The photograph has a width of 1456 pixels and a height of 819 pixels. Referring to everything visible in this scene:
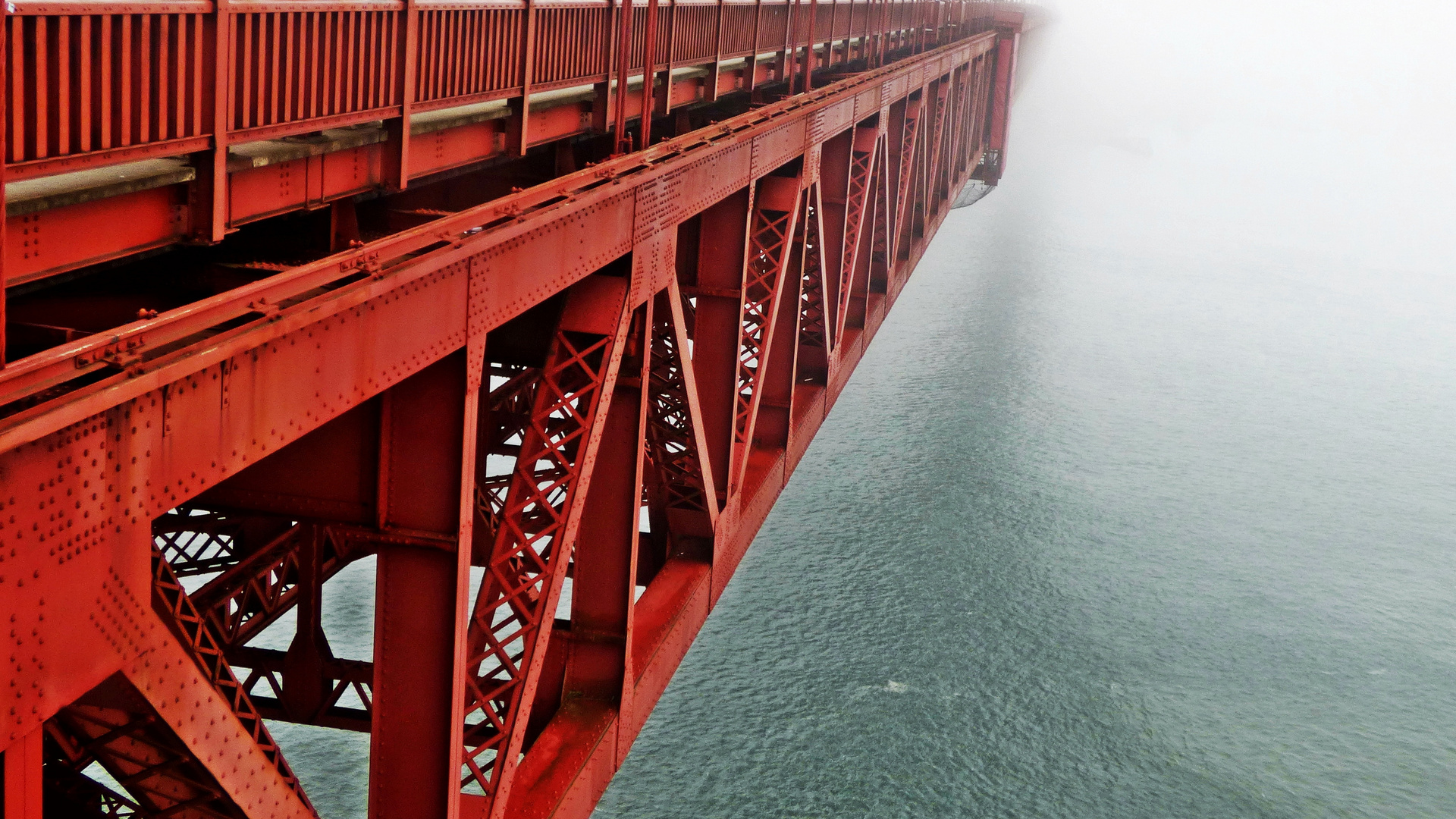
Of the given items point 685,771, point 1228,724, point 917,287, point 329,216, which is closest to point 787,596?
point 685,771

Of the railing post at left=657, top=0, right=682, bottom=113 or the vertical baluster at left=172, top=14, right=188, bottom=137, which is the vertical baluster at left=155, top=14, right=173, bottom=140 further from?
the railing post at left=657, top=0, right=682, bottom=113

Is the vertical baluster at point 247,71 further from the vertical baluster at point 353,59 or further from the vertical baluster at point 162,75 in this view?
the vertical baluster at point 353,59

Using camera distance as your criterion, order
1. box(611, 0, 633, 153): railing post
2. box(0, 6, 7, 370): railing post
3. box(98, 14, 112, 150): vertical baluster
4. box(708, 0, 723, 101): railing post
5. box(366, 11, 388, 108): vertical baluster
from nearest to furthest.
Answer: box(0, 6, 7, 370): railing post
box(98, 14, 112, 150): vertical baluster
box(366, 11, 388, 108): vertical baluster
box(611, 0, 633, 153): railing post
box(708, 0, 723, 101): railing post

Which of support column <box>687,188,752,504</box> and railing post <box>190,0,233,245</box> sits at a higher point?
railing post <box>190,0,233,245</box>

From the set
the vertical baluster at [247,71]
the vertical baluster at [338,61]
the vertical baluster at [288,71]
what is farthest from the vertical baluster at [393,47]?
the vertical baluster at [247,71]

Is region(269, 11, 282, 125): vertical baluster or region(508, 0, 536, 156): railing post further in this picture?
region(508, 0, 536, 156): railing post

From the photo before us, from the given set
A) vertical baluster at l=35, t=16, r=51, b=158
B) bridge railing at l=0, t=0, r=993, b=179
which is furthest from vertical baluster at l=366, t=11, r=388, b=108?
vertical baluster at l=35, t=16, r=51, b=158

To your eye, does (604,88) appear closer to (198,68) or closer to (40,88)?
(198,68)
